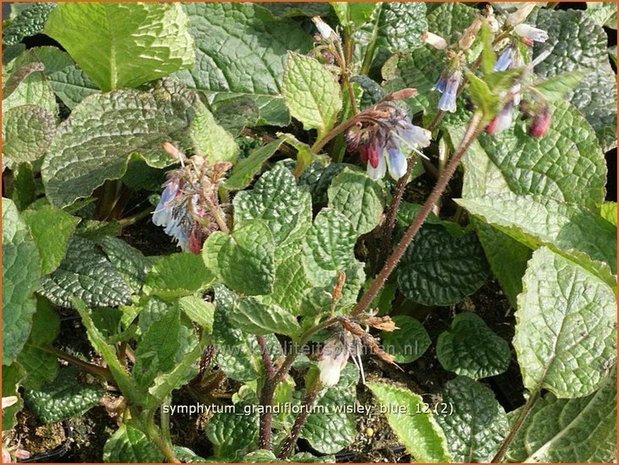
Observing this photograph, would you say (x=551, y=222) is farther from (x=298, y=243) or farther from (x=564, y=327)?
(x=298, y=243)

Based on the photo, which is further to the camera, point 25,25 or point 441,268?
point 25,25

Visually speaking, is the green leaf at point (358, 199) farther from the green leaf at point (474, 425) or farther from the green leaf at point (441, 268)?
the green leaf at point (474, 425)

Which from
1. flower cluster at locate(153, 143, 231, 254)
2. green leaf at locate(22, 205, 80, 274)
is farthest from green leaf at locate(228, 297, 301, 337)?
green leaf at locate(22, 205, 80, 274)

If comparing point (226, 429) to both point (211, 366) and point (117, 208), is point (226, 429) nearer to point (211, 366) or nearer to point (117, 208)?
point (211, 366)

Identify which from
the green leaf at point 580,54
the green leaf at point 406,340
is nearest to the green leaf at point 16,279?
the green leaf at point 406,340

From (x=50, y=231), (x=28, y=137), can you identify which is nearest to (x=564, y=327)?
(x=50, y=231)

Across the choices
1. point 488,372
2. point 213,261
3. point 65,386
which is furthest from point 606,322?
point 65,386
